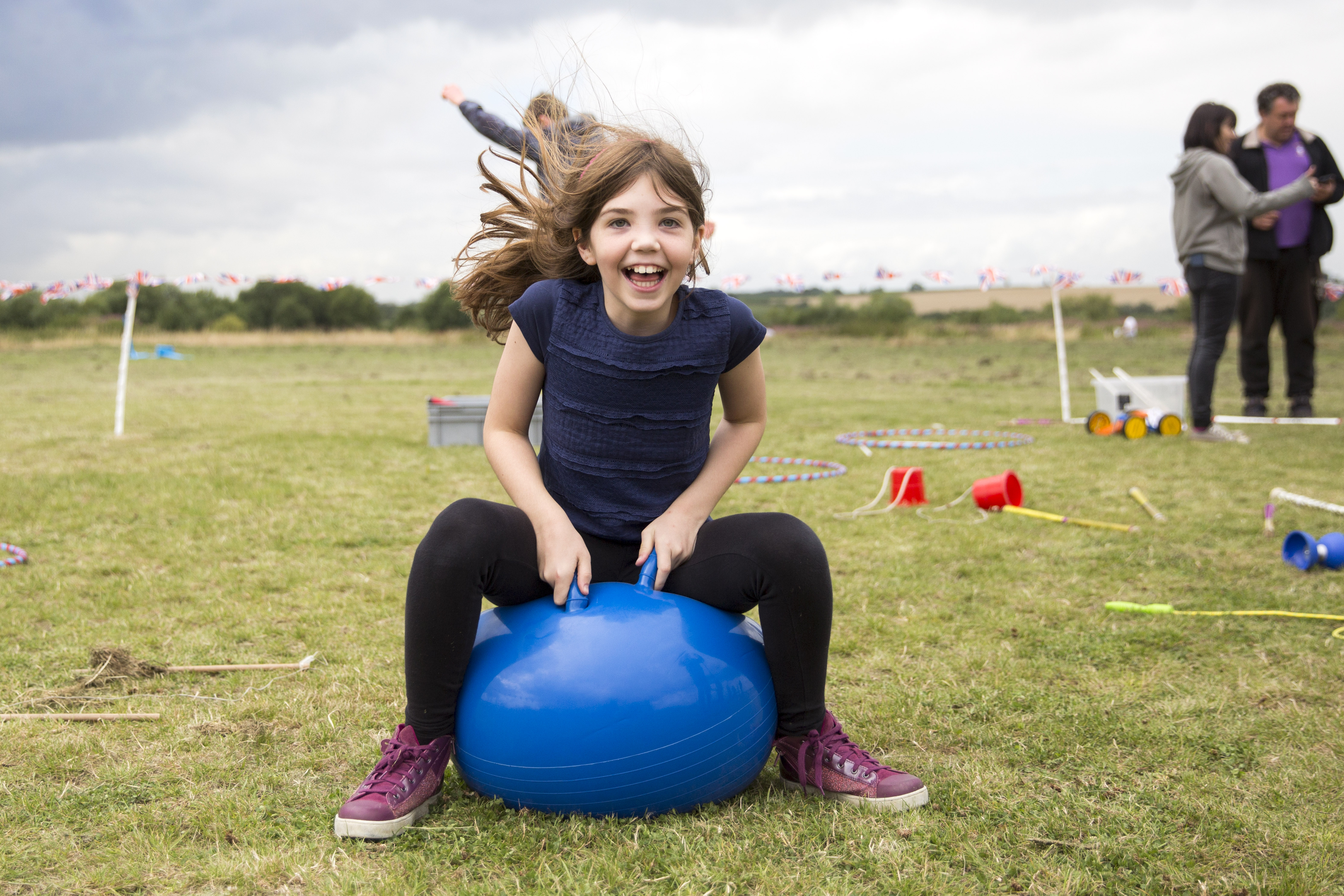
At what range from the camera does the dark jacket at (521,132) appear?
3105 mm

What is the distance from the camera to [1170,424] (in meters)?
9.11

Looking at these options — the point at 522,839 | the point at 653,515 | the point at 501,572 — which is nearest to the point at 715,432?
the point at 653,515

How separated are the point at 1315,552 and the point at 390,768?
161 inches

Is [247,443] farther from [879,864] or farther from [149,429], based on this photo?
[879,864]

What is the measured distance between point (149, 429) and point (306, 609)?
7.34 m

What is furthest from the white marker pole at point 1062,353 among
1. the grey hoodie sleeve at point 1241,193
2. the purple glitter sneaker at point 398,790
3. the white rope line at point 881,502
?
the purple glitter sneaker at point 398,790

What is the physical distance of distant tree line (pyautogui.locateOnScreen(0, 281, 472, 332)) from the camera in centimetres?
3072

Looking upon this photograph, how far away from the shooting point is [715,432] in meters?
3.05

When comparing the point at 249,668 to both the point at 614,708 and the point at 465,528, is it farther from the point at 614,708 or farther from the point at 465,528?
the point at 614,708

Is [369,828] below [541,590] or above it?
below

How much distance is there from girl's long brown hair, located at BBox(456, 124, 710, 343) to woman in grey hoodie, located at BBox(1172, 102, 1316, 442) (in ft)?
22.0

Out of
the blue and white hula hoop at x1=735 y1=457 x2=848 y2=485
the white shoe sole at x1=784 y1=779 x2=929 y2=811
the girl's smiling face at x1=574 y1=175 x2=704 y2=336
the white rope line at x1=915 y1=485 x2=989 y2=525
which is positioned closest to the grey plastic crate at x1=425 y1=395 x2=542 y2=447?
the blue and white hula hoop at x1=735 y1=457 x2=848 y2=485

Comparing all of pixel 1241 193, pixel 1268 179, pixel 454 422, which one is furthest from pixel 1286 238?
pixel 454 422

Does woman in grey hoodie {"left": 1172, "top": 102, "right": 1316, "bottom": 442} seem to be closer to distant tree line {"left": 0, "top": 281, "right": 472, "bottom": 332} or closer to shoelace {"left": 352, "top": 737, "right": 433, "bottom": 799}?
shoelace {"left": 352, "top": 737, "right": 433, "bottom": 799}
